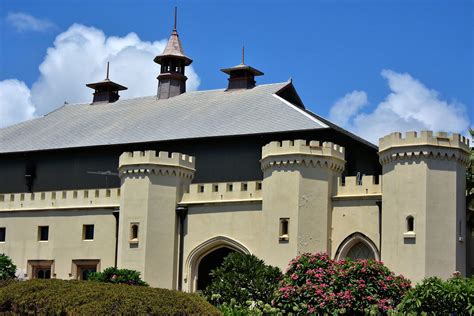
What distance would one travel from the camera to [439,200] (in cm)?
3525

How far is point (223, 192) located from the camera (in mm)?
41219

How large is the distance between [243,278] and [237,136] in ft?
39.0

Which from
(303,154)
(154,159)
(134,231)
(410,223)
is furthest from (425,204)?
(134,231)

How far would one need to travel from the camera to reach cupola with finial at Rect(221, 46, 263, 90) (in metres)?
53.1

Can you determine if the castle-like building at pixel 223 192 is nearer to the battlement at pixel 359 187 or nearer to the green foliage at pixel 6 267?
the battlement at pixel 359 187

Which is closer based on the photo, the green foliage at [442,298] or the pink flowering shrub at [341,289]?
the green foliage at [442,298]

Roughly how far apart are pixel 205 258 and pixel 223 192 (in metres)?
3.32

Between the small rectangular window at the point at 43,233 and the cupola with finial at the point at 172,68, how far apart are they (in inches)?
505

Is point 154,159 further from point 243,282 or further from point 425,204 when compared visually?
point 425,204

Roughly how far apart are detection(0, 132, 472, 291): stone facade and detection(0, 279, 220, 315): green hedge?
37.0ft

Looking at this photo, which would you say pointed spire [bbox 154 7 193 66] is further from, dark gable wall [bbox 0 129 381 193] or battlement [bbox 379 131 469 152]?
battlement [bbox 379 131 469 152]

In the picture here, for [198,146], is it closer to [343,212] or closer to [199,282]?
[199,282]

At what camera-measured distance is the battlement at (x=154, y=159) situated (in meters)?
41.8

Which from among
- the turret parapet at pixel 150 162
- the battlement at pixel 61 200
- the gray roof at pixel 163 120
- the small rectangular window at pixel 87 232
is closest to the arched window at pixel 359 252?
the gray roof at pixel 163 120
